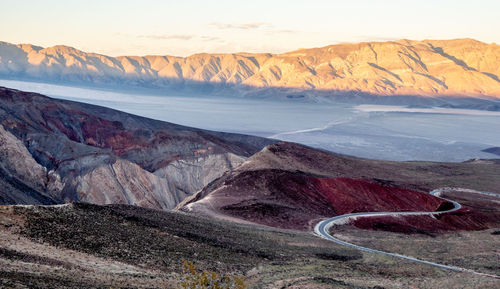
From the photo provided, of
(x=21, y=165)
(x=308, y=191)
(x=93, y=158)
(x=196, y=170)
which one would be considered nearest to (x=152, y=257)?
(x=308, y=191)

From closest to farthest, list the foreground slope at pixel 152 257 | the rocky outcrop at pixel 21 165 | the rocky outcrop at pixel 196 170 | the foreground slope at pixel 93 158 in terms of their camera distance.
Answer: the foreground slope at pixel 152 257 < the rocky outcrop at pixel 21 165 < the foreground slope at pixel 93 158 < the rocky outcrop at pixel 196 170

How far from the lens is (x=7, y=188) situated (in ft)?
190

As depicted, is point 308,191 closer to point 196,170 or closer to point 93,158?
point 93,158

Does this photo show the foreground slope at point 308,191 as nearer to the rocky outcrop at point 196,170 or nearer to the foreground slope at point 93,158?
the foreground slope at point 93,158

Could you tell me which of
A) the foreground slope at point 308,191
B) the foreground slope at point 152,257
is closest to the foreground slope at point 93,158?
the foreground slope at point 308,191

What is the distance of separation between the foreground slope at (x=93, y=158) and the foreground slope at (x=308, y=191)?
1576 cm

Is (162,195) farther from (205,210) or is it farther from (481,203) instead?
(481,203)

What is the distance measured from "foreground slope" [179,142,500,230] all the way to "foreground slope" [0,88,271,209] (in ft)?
51.7

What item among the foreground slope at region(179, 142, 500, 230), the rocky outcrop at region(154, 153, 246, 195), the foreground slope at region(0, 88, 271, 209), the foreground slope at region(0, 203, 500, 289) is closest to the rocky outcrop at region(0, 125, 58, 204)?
the foreground slope at region(0, 88, 271, 209)

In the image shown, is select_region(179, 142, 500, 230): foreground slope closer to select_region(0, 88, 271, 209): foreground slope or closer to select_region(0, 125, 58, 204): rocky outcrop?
select_region(0, 88, 271, 209): foreground slope

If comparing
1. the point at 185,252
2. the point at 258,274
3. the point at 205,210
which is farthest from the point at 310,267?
the point at 205,210

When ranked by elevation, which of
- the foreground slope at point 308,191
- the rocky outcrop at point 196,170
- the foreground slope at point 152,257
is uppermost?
the foreground slope at point 152,257

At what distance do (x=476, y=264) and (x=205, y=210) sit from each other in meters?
26.2

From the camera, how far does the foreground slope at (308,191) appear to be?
57.4 metres
